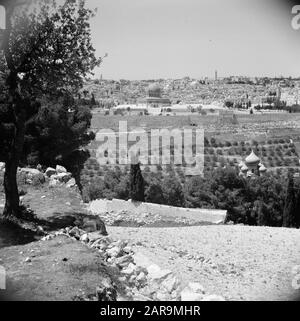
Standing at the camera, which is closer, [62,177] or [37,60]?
[37,60]

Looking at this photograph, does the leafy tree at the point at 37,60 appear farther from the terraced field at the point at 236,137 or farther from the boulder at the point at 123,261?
the terraced field at the point at 236,137

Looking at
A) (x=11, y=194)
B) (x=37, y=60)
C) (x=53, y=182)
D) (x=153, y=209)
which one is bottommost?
(x=153, y=209)

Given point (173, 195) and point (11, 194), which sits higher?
point (11, 194)

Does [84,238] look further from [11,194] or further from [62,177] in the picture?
[62,177]

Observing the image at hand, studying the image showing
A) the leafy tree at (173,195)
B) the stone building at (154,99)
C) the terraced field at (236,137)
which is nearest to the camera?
the leafy tree at (173,195)

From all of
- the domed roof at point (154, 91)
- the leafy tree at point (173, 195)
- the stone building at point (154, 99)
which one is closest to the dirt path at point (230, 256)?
the leafy tree at point (173, 195)

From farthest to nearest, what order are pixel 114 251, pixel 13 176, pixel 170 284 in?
pixel 13 176 < pixel 114 251 < pixel 170 284

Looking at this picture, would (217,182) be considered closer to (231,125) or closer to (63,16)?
(63,16)

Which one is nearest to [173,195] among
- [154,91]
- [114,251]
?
[114,251]

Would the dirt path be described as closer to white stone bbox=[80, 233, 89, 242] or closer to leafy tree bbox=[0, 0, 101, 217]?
white stone bbox=[80, 233, 89, 242]
